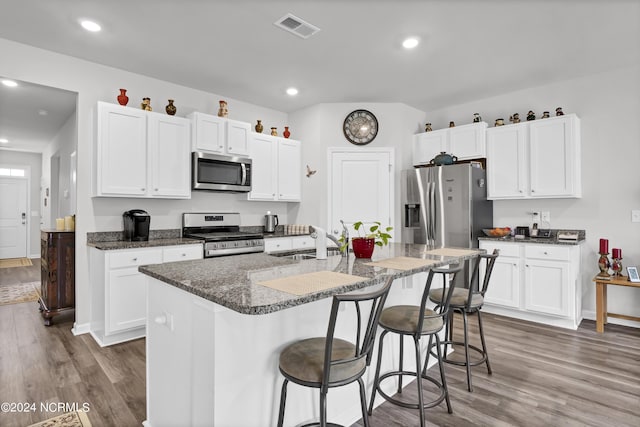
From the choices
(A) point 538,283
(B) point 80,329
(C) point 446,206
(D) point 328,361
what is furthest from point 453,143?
(B) point 80,329

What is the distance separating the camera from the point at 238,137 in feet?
13.9

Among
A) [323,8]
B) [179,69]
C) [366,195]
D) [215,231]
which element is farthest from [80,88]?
[366,195]

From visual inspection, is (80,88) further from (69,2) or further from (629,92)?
(629,92)

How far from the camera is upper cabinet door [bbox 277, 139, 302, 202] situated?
482 centimetres

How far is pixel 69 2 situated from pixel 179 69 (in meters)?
1.19

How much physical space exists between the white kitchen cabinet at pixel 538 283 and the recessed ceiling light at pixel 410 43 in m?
2.37

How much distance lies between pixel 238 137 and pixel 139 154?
1.17 meters

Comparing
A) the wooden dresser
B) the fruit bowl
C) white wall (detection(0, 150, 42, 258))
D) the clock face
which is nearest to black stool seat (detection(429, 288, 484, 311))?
the fruit bowl

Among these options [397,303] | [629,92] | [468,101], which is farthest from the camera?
[468,101]

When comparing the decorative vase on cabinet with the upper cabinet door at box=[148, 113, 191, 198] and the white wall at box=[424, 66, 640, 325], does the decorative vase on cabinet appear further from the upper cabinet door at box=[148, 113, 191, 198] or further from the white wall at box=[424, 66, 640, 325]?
the white wall at box=[424, 66, 640, 325]

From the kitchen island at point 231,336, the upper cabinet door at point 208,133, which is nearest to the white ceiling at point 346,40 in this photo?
the upper cabinet door at point 208,133

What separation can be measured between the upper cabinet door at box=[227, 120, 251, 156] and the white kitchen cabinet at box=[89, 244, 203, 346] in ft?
4.82

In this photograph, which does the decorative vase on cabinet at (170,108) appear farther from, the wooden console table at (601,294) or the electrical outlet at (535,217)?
the wooden console table at (601,294)

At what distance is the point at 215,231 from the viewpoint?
14.3 feet
